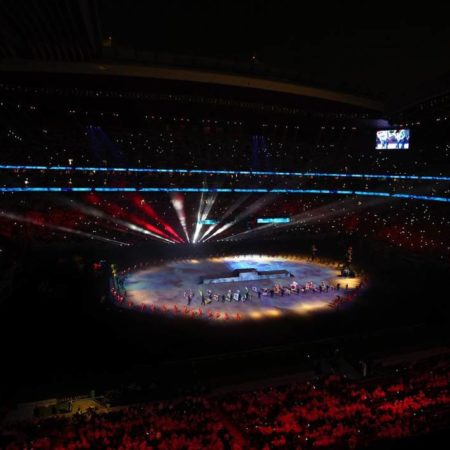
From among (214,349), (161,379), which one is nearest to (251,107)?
(214,349)

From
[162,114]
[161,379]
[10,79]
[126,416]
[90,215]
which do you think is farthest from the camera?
[162,114]

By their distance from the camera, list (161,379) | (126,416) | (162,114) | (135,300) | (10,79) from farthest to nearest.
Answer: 1. (162,114)
2. (10,79)
3. (135,300)
4. (161,379)
5. (126,416)

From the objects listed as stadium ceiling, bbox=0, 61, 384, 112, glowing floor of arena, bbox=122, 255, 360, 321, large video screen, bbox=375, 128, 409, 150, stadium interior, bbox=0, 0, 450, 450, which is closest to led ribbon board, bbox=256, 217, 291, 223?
stadium interior, bbox=0, 0, 450, 450

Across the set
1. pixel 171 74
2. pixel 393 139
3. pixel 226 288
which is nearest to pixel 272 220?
pixel 393 139

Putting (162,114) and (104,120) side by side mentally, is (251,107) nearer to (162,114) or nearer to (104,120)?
(162,114)

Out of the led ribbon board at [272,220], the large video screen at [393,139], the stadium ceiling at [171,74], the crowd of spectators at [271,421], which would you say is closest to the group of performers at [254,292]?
Answer: the crowd of spectators at [271,421]

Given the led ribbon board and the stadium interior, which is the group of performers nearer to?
the stadium interior

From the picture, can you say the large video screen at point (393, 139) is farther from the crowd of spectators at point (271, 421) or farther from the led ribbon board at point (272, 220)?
the crowd of spectators at point (271, 421)
